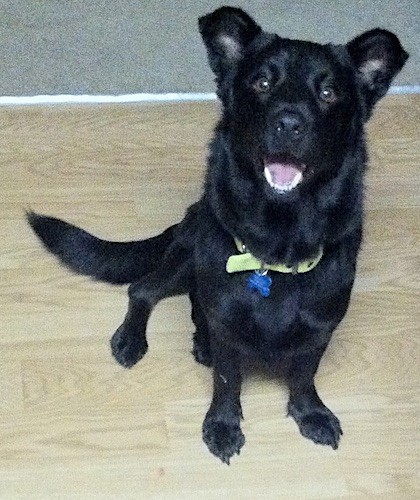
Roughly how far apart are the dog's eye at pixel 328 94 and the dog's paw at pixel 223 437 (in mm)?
602

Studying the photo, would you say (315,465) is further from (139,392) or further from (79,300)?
(79,300)

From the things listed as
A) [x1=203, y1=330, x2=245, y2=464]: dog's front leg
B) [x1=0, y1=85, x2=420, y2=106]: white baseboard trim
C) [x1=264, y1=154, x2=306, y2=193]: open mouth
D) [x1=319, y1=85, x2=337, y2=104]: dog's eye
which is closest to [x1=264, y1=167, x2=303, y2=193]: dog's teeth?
[x1=264, y1=154, x2=306, y2=193]: open mouth

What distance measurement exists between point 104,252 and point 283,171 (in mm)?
554

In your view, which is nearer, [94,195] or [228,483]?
[228,483]

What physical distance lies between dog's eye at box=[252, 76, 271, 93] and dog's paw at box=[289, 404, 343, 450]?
61 centimetres

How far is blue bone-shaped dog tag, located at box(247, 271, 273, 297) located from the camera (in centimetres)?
137

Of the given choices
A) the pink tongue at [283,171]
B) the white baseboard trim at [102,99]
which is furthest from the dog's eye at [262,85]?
the white baseboard trim at [102,99]

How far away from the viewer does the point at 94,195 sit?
6.52 feet

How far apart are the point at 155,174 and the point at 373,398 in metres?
0.76

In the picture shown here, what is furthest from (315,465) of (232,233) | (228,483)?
(232,233)

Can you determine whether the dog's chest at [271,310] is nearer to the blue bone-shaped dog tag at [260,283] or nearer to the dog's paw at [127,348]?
the blue bone-shaped dog tag at [260,283]

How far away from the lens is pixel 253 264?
4.42ft

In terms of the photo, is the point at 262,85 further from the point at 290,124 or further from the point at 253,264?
the point at 253,264

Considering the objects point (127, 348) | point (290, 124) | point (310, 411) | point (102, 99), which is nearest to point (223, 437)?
point (310, 411)
